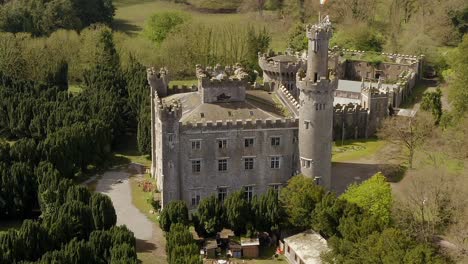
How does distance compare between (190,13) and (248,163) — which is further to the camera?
(190,13)

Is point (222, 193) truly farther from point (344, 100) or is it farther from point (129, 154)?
point (344, 100)

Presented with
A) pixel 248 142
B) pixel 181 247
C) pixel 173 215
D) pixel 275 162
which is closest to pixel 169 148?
pixel 173 215

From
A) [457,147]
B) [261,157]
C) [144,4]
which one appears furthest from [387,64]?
[144,4]

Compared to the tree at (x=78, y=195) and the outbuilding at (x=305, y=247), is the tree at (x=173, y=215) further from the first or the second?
the outbuilding at (x=305, y=247)

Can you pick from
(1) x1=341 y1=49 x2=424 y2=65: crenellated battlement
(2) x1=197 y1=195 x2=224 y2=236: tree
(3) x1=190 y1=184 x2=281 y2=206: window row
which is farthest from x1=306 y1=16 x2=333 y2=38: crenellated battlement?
(1) x1=341 y1=49 x2=424 y2=65: crenellated battlement

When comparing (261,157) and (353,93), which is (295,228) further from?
(353,93)

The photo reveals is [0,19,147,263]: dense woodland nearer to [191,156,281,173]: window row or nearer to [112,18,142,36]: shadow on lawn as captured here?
[191,156,281,173]: window row
